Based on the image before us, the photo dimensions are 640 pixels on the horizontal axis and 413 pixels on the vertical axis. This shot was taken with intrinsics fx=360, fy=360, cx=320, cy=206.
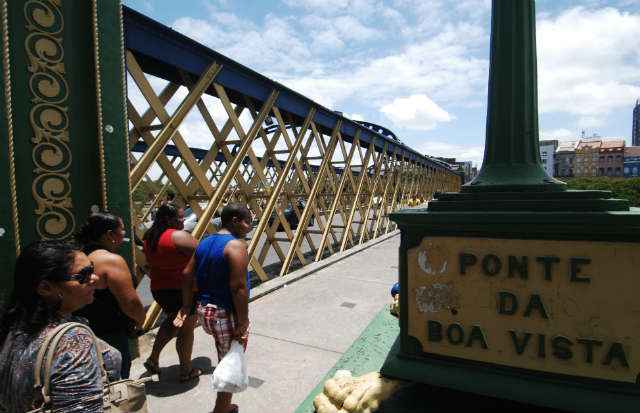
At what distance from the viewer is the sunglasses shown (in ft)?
4.63

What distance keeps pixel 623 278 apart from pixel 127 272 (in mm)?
2624

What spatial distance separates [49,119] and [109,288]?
1842 millimetres

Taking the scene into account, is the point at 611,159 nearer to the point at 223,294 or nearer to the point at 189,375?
the point at 189,375

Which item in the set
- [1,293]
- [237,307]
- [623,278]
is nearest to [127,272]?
[237,307]

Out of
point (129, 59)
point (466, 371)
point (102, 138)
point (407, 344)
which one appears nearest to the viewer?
point (466, 371)

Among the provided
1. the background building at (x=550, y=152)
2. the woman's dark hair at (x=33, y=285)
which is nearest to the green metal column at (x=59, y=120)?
the woman's dark hair at (x=33, y=285)

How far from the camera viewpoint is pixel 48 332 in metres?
1.28

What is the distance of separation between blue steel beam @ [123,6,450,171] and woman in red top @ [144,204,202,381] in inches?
94.7

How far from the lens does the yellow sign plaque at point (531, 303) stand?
1335mm

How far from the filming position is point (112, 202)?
3.57m

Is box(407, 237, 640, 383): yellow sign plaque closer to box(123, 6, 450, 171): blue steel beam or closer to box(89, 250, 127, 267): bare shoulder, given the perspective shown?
box(89, 250, 127, 267): bare shoulder

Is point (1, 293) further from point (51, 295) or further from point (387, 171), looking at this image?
point (387, 171)

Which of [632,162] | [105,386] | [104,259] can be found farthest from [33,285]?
[632,162]

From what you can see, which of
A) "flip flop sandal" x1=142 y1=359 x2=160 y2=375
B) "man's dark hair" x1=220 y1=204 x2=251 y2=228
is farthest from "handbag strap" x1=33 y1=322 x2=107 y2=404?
"flip flop sandal" x1=142 y1=359 x2=160 y2=375
